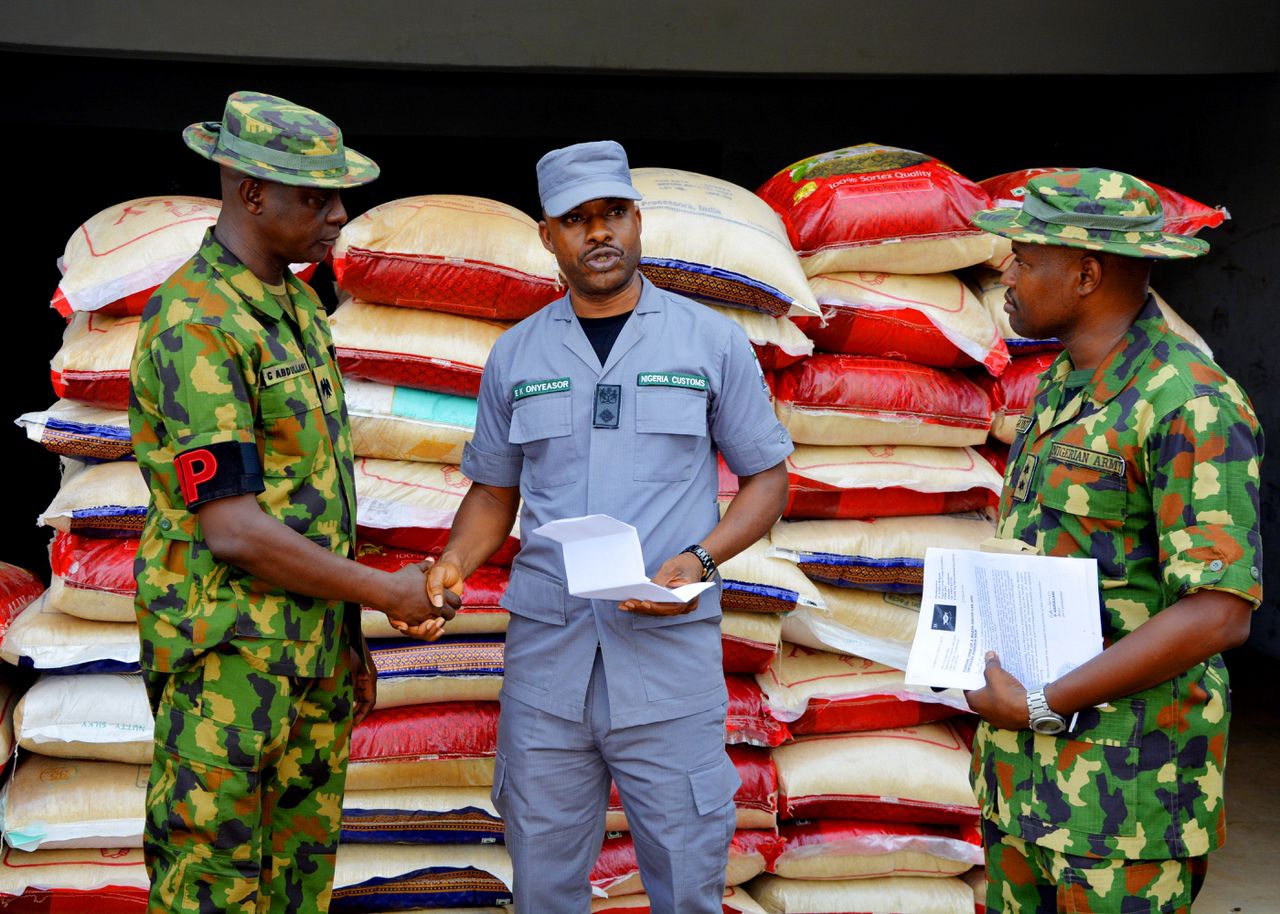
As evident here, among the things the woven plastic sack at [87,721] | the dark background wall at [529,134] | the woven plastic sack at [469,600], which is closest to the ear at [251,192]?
the woven plastic sack at [469,600]

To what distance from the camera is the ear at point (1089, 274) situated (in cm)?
199

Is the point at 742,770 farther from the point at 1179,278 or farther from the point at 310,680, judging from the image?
the point at 1179,278

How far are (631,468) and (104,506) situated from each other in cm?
147

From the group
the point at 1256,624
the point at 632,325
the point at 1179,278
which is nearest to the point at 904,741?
the point at 632,325

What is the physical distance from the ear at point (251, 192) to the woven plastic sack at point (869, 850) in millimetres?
1983

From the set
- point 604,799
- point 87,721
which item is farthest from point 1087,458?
point 87,721

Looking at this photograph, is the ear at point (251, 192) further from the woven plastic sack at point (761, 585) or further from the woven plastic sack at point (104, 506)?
the woven plastic sack at point (761, 585)

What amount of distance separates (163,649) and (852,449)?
181 cm

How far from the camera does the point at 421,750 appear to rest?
3.04 m

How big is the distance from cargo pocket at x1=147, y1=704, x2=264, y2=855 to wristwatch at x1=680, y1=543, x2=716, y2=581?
86cm

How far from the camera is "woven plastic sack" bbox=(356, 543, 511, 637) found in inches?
120

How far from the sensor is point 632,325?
2449 mm

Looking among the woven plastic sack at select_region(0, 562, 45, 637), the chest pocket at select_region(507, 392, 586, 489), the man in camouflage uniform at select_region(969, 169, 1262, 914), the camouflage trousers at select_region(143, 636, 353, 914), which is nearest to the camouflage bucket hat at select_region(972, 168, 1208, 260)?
the man in camouflage uniform at select_region(969, 169, 1262, 914)

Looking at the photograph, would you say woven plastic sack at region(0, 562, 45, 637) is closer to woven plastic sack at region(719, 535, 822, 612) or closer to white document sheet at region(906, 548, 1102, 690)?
woven plastic sack at region(719, 535, 822, 612)
